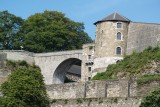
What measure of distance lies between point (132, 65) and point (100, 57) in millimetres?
4796

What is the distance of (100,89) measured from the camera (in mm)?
52344

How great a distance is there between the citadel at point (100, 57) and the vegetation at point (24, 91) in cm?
327

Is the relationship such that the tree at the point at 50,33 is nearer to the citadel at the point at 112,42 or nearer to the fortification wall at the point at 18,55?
the fortification wall at the point at 18,55

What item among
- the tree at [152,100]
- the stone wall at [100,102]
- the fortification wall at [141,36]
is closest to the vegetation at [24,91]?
the stone wall at [100,102]

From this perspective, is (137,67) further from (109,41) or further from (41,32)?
(41,32)

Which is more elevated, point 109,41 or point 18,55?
point 109,41

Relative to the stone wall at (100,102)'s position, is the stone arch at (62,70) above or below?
above

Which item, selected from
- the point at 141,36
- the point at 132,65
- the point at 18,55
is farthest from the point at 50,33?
the point at 132,65

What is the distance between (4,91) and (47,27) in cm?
2204

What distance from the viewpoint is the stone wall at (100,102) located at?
47969mm

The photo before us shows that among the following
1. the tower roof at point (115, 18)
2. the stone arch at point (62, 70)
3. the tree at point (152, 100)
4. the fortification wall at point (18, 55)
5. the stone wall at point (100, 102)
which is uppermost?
the tower roof at point (115, 18)

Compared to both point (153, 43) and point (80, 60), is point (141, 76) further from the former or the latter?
point (80, 60)

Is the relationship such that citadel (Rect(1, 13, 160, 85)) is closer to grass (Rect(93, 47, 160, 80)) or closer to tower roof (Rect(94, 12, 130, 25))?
tower roof (Rect(94, 12, 130, 25))

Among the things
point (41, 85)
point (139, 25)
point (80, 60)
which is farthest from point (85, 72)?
point (41, 85)
